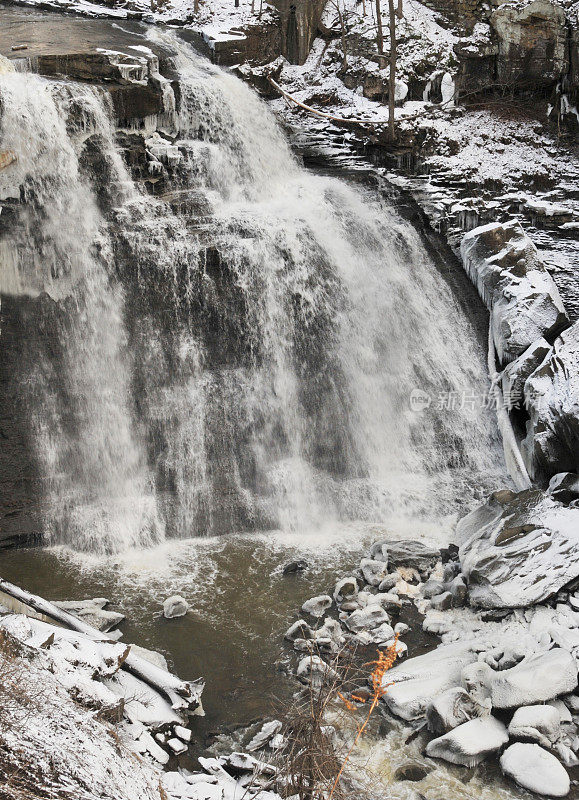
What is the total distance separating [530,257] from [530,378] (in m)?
2.37

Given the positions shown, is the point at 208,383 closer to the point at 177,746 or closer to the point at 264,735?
the point at 264,735

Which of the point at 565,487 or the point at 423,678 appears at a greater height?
the point at 565,487

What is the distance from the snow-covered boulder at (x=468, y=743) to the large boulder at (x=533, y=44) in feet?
45.5

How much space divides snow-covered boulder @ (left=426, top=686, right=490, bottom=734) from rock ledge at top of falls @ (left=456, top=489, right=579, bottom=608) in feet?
4.98

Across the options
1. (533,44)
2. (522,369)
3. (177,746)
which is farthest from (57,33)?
(177,746)

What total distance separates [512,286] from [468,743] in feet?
23.1

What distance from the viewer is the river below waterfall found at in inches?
323

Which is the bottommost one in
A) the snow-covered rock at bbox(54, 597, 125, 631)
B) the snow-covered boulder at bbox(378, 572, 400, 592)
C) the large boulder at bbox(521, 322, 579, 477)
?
the snow-covered boulder at bbox(378, 572, 400, 592)

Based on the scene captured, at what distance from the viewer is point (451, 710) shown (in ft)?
17.1

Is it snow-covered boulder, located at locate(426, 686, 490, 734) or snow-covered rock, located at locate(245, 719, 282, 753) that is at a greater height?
snow-covered boulder, located at locate(426, 686, 490, 734)

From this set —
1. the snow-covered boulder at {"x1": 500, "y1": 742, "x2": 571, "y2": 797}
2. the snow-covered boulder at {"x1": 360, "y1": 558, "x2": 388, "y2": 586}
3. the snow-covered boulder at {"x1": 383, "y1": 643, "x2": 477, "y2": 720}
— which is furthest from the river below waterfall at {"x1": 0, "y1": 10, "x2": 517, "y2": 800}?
the snow-covered boulder at {"x1": 500, "y1": 742, "x2": 571, "y2": 797}

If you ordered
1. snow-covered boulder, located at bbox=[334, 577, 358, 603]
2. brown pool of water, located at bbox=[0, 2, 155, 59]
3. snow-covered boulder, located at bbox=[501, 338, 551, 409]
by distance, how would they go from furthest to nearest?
1. brown pool of water, located at bbox=[0, 2, 155, 59]
2. snow-covered boulder, located at bbox=[501, 338, 551, 409]
3. snow-covered boulder, located at bbox=[334, 577, 358, 603]

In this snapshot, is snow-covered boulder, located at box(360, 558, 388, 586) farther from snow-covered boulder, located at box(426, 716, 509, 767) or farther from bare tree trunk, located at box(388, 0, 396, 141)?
bare tree trunk, located at box(388, 0, 396, 141)

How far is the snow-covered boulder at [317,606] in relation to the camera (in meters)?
6.87
